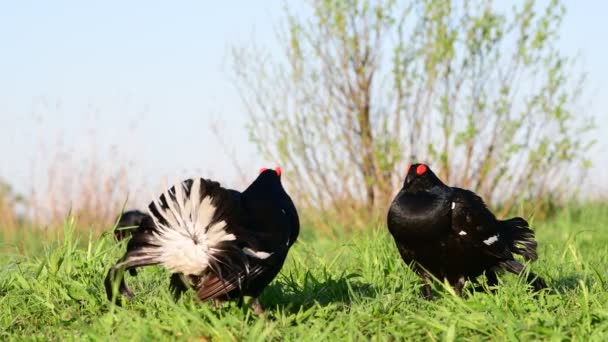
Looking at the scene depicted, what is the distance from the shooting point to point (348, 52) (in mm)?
10867

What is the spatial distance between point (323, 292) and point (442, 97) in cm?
598

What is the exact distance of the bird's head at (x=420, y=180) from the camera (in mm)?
5723

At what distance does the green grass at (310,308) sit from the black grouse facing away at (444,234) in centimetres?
16

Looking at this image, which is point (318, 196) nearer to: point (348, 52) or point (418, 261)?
point (348, 52)

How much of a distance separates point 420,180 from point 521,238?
92cm

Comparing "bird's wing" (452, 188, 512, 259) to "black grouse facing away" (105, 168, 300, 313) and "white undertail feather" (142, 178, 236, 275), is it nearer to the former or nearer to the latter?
"black grouse facing away" (105, 168, 300, 313)

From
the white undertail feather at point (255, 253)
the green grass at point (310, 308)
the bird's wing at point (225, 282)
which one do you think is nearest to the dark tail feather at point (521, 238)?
the green grass at point (310, 308)

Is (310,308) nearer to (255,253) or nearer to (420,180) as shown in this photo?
(255,253)

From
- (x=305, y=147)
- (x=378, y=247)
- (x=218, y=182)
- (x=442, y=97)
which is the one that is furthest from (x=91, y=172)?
(x=218, y=182)

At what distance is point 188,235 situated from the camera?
4.25 m

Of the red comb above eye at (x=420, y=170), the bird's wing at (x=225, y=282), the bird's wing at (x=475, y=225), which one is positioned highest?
the red comb above eye at (x=420, y=170)

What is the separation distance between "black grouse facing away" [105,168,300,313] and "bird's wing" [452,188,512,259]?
150 cm

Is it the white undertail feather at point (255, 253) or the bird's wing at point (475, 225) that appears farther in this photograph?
the bird's wing at point (475, 225)

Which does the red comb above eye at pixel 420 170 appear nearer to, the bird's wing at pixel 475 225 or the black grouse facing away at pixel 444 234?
the black grouse facing away at pixel 444 234
